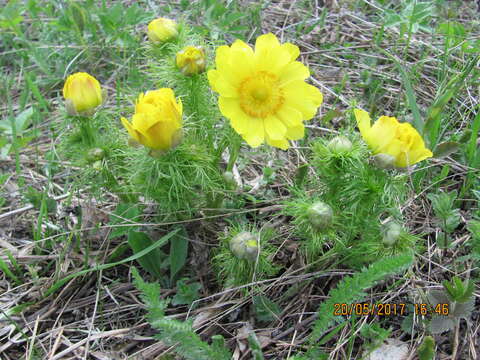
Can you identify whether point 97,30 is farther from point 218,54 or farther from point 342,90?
point 218,54

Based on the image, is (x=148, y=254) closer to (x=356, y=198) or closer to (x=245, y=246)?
(x=245, y=246)

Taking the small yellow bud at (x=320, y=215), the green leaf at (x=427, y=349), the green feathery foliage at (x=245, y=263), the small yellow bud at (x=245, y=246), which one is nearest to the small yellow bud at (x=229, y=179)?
the green feathery foliage at (x=245, y=263)

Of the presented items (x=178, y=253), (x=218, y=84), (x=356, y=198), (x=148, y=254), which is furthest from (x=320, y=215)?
(x=148, y=254)

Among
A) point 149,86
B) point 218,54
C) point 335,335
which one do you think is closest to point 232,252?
point 335,335

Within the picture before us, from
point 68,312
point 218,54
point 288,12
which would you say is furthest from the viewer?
point 288,12

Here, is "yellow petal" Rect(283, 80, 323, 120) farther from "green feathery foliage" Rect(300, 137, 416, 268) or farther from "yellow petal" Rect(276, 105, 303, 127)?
"green feathery foliage" Rect(300, 137, 416, 268)
